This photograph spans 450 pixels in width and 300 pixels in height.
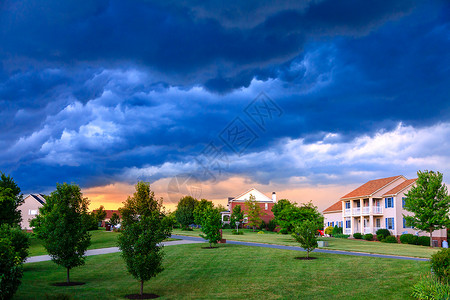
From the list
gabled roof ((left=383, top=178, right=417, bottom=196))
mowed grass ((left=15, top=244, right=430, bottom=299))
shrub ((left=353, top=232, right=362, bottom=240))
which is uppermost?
gabled roof ((left=383, top=178, right=417, bottom=196))

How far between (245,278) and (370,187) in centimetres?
4494

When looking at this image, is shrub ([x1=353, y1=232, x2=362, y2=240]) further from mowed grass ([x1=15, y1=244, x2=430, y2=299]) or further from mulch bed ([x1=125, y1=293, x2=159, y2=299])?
mulch bed ([x1=125, y1=293, x2=159, y2=299])

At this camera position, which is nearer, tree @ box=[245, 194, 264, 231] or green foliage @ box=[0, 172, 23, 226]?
green foliage @ box=[0, 172, 23, 226]

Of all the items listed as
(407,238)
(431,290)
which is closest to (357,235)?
(407,238)

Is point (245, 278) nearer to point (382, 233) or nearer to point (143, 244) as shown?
point (143, 244)

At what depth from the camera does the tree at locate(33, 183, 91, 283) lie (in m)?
19.9

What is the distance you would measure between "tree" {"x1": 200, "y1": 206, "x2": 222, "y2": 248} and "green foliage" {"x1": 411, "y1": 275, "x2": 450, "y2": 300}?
62.3 feet

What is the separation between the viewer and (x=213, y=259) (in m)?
26.2

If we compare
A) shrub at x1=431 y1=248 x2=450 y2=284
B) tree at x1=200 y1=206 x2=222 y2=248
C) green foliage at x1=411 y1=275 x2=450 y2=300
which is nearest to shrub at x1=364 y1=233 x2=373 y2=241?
tree at x1=200 y1=206 x2=222 y2=248

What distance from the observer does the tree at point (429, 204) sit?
4403 centimetres

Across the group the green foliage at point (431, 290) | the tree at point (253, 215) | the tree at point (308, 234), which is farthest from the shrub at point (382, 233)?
the green foliage at point (431, 290)

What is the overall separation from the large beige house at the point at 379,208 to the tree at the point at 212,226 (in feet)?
93.8

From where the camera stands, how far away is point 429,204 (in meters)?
44.6

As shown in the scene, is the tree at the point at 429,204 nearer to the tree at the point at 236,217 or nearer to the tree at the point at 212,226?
the tree at the point at 212,226
